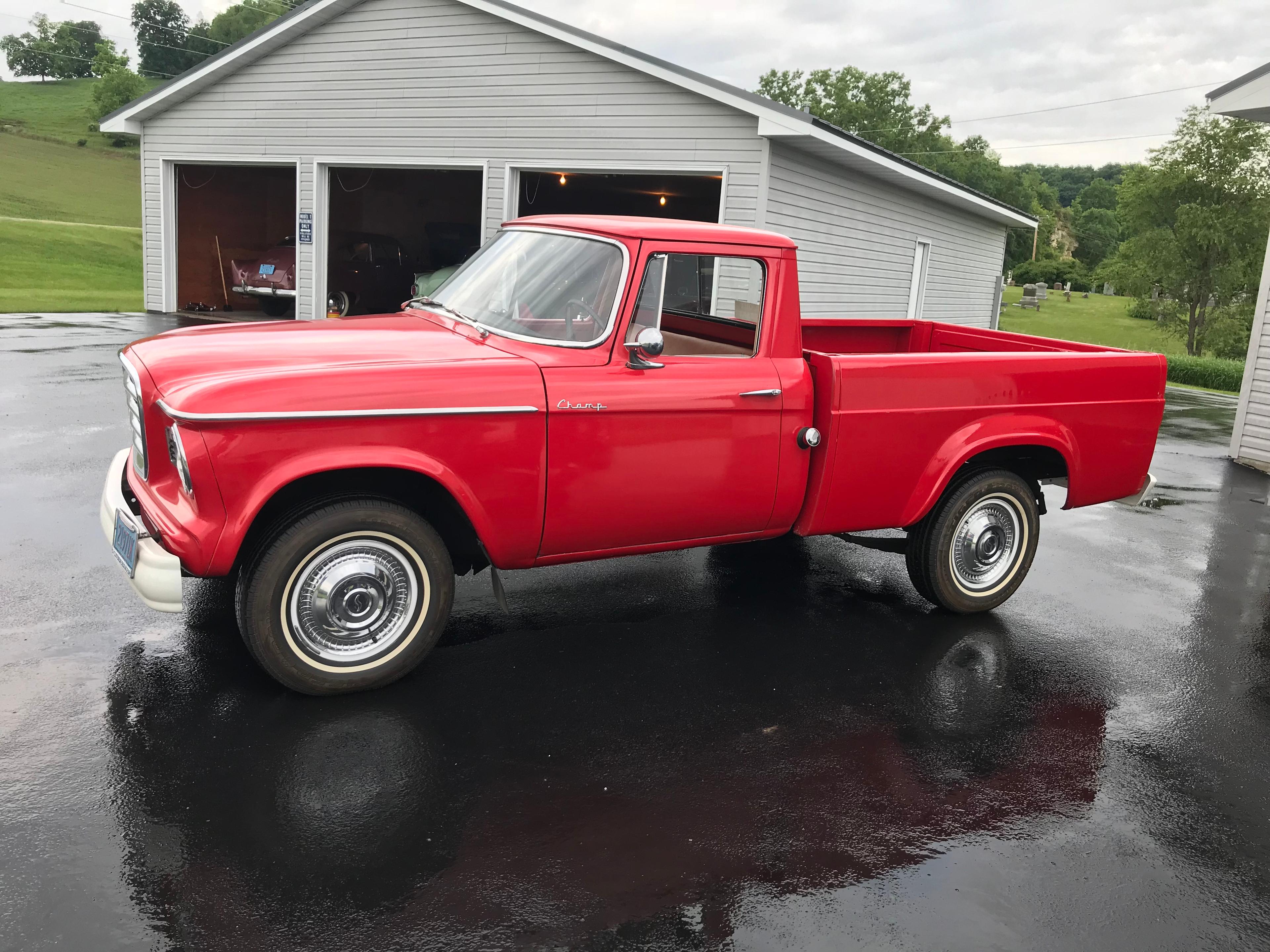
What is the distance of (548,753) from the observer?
390 centimetres

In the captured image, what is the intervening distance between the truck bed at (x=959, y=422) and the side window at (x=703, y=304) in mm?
394

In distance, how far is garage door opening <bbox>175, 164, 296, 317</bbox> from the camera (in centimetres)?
2055

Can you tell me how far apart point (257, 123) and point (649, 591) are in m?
15.6

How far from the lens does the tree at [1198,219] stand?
132 ft

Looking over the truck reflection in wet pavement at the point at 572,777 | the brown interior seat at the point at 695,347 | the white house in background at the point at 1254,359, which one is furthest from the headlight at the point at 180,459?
the white house in background at the point at 1254,359

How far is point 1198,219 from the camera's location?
41031 millimetres

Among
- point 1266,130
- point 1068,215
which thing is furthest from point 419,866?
point 1068,215

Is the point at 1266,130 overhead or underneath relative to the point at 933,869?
overhead

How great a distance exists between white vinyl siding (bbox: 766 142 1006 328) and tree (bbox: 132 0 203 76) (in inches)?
3704

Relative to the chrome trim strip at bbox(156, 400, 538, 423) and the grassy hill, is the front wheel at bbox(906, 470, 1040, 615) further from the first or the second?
the grassy hill

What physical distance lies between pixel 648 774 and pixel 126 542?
2.39 meters

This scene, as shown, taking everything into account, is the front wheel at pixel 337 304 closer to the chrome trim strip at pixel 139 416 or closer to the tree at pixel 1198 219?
the chrome trim strip at pixel 139 416

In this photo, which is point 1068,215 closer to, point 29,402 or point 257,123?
point 257,123

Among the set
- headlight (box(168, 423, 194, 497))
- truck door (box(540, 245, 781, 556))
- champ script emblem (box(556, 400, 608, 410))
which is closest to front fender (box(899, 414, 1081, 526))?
truck door (box(540, 245, 781, 556))
